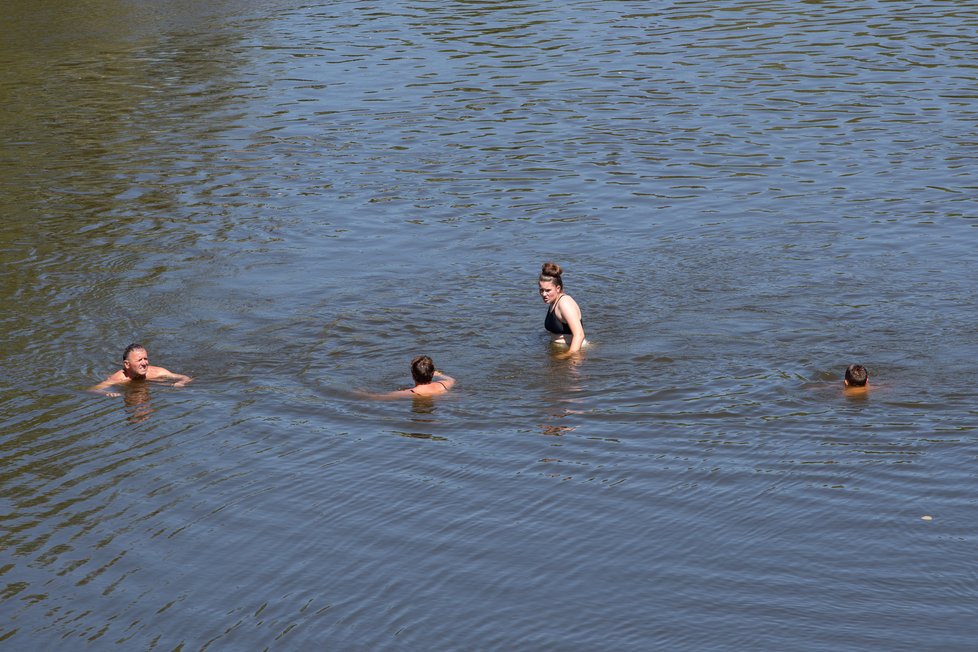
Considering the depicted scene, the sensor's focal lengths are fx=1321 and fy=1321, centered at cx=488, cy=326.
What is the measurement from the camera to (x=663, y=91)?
29.3 m

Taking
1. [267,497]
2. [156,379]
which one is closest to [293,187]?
[156,379]

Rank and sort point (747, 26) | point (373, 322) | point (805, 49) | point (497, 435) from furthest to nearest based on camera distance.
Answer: point (747, 26), point (805, 49), point (373, 322), point (497, 435)

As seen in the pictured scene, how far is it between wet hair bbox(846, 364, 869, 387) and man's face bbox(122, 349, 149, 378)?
8142 millimetres

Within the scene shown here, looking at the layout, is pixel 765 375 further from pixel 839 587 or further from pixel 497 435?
pixel 839 587

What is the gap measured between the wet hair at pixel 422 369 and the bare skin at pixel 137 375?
2951 millimetres

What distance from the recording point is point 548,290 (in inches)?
642

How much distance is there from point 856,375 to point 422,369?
4869mm

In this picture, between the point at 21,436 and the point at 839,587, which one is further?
the point at 21,436

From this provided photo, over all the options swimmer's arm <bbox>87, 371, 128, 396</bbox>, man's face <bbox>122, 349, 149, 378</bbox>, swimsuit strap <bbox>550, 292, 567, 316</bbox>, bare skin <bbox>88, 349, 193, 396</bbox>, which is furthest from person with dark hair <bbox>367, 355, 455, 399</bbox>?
swimmer's arm <bbox>87, 371, 128, 396</bbox>

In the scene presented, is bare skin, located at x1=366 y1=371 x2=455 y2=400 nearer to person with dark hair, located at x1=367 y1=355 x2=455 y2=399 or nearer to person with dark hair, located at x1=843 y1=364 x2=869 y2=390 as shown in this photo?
person with dark hair, located at x1=367 y1=355 x2=455 y2=399

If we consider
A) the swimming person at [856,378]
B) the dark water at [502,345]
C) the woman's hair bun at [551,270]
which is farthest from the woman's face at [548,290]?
the swimming person at [856,378]

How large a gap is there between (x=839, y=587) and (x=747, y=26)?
26.6m

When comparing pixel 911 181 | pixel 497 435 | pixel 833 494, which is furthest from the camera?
pixel 911 181

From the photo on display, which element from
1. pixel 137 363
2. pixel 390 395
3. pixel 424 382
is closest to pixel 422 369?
pixel 424 382
